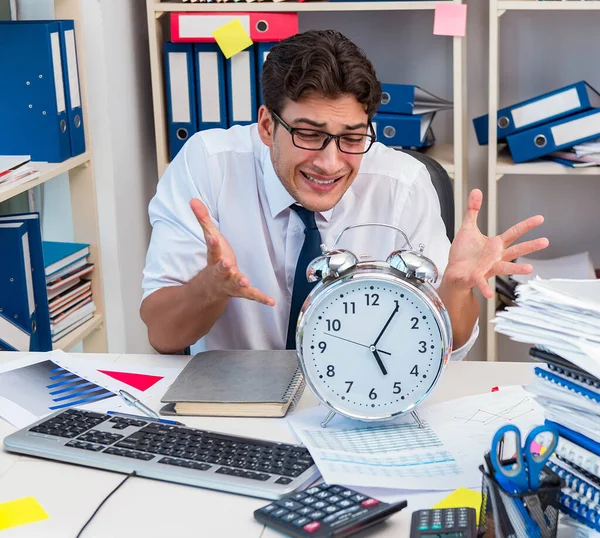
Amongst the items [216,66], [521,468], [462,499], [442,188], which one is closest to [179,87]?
[216,66]

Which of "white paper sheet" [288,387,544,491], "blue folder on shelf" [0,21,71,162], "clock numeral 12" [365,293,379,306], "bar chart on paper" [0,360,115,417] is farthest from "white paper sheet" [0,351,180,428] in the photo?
"blue folder on shelf" [0,21,71,162]

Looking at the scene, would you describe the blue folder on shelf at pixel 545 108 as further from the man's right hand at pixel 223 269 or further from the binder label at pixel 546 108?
the man's right hand at pixel 223 269

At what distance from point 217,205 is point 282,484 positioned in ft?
2.83

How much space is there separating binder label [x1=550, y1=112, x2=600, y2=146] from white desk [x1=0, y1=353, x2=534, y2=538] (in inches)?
62.0

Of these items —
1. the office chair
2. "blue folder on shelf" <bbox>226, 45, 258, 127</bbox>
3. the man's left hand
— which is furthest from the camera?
"blue folder on shelf" <bbox>226, 45, 258, 127</bbox>

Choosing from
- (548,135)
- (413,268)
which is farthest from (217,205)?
(548,135)

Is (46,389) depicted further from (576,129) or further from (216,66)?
(576,129)

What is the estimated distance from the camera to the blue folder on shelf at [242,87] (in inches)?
103

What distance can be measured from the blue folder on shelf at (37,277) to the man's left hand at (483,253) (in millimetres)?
1125

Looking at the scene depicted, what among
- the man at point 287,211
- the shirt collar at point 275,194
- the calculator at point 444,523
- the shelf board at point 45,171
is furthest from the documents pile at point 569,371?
the shelf board at point 45,171

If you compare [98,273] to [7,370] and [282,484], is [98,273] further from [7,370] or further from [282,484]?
[282,484]

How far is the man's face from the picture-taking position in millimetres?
1550

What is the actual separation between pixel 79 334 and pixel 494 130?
1333 millimetres

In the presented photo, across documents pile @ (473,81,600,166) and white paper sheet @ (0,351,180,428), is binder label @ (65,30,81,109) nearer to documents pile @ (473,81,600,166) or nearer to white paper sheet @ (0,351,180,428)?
white paper sheet @ (0,351,180,428)
